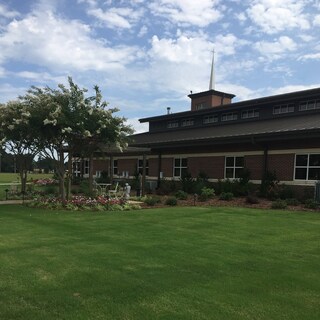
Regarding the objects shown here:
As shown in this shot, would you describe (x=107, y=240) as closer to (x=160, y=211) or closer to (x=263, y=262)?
(x=263, y=262)

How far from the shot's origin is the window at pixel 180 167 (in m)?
25.3

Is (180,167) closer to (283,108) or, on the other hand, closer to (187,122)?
(187,122)

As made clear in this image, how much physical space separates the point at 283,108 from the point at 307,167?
25.3 ft

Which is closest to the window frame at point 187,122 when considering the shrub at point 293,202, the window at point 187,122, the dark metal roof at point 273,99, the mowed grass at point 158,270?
the window at point 187,122

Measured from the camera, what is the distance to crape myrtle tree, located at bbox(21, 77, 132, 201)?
14562 mm

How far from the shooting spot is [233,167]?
2206cm

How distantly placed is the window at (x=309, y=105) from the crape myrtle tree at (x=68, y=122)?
41.5 feet

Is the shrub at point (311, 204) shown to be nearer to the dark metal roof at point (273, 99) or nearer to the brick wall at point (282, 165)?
the brick wall at point (282, 165)

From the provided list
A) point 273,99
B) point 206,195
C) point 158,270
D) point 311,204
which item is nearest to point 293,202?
point 311,204

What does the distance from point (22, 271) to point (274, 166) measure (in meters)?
16.1

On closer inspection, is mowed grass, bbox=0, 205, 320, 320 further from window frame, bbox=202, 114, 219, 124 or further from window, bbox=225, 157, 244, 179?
window frame, bbox=202, 114, 219, 124

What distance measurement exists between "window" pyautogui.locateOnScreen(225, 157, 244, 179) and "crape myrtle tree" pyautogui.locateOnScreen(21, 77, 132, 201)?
7843 millimetres

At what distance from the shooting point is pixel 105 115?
1572 centimetres

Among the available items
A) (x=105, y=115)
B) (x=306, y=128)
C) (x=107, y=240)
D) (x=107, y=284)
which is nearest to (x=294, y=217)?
(x=306, y=128)
